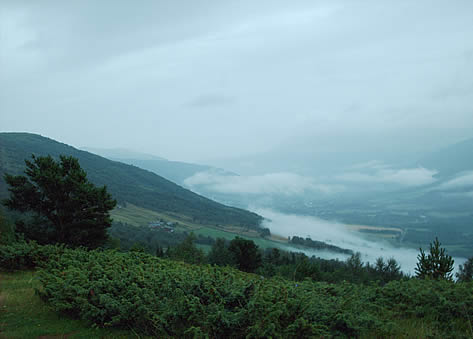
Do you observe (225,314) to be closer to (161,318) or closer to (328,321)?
(161,318)

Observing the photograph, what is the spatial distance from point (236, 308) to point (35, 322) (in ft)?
13.9

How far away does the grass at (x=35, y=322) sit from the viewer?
5602 millimetres

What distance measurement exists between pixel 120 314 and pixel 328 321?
3740mm

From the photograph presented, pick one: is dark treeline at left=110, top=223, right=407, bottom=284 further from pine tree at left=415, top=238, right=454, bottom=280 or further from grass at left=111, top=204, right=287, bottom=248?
grass at left=111, top=204, right=287, bottom=248

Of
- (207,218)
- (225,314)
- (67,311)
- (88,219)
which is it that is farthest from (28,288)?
(207,218)

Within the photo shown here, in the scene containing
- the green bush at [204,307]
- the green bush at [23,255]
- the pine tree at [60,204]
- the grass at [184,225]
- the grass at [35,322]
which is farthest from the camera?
the grass at [184,225]

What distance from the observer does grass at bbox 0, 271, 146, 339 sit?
5602 mm

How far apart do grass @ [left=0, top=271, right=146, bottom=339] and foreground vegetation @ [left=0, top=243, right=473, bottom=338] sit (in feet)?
0.42

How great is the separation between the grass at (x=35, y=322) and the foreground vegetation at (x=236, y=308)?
0.42 ft

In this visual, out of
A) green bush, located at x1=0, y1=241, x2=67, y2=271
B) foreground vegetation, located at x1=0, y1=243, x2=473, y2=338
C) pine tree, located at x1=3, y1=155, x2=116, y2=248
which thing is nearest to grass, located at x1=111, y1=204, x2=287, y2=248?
pine tree, located at x1=3, y1=155, x2=116, y2=248

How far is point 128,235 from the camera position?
368 ft

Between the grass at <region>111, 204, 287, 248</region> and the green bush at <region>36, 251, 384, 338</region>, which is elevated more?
the green bush at <region>36, 251, 384, 338</region>

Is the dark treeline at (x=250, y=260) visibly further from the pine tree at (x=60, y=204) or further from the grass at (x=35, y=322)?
the grass at (x=35, y=322)

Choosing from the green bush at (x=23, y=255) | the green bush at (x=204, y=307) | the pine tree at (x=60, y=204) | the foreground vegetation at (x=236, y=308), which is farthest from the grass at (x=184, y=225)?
the green bush at (x=204, y=307)
